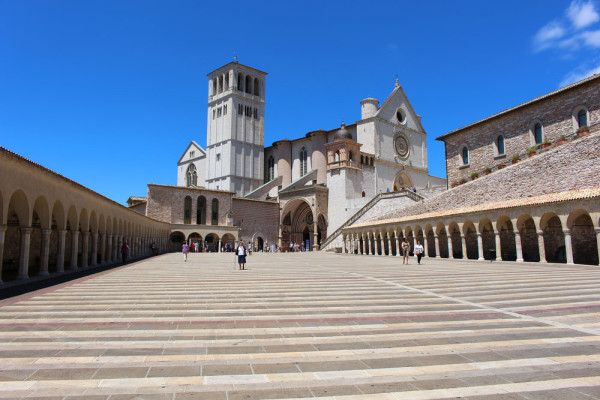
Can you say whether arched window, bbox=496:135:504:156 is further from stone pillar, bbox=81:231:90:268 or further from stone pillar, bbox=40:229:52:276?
stone pillar, bbox=40:229:52:276

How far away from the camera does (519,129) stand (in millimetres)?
30766

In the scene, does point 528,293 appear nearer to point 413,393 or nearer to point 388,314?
point 388,314

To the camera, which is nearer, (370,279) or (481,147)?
(370,279)

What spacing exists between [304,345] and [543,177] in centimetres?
2283

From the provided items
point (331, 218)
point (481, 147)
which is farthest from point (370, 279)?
point (331, 218)

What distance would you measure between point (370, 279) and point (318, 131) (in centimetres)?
4685

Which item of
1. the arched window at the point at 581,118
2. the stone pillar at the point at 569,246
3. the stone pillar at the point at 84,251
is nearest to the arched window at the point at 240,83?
the stone pillar at the point at 84,251

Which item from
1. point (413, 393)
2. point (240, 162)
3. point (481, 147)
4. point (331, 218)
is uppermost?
point (240, 162)

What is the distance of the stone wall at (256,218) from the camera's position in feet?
173

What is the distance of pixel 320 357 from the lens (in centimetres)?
516

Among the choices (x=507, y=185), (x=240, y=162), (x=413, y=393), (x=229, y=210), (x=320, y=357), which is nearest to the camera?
(x=413, y=393)

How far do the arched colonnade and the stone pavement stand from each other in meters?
10.5

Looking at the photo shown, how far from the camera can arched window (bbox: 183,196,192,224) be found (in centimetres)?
4816

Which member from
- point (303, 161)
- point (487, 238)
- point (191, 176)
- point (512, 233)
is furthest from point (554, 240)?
point (191, 176)
